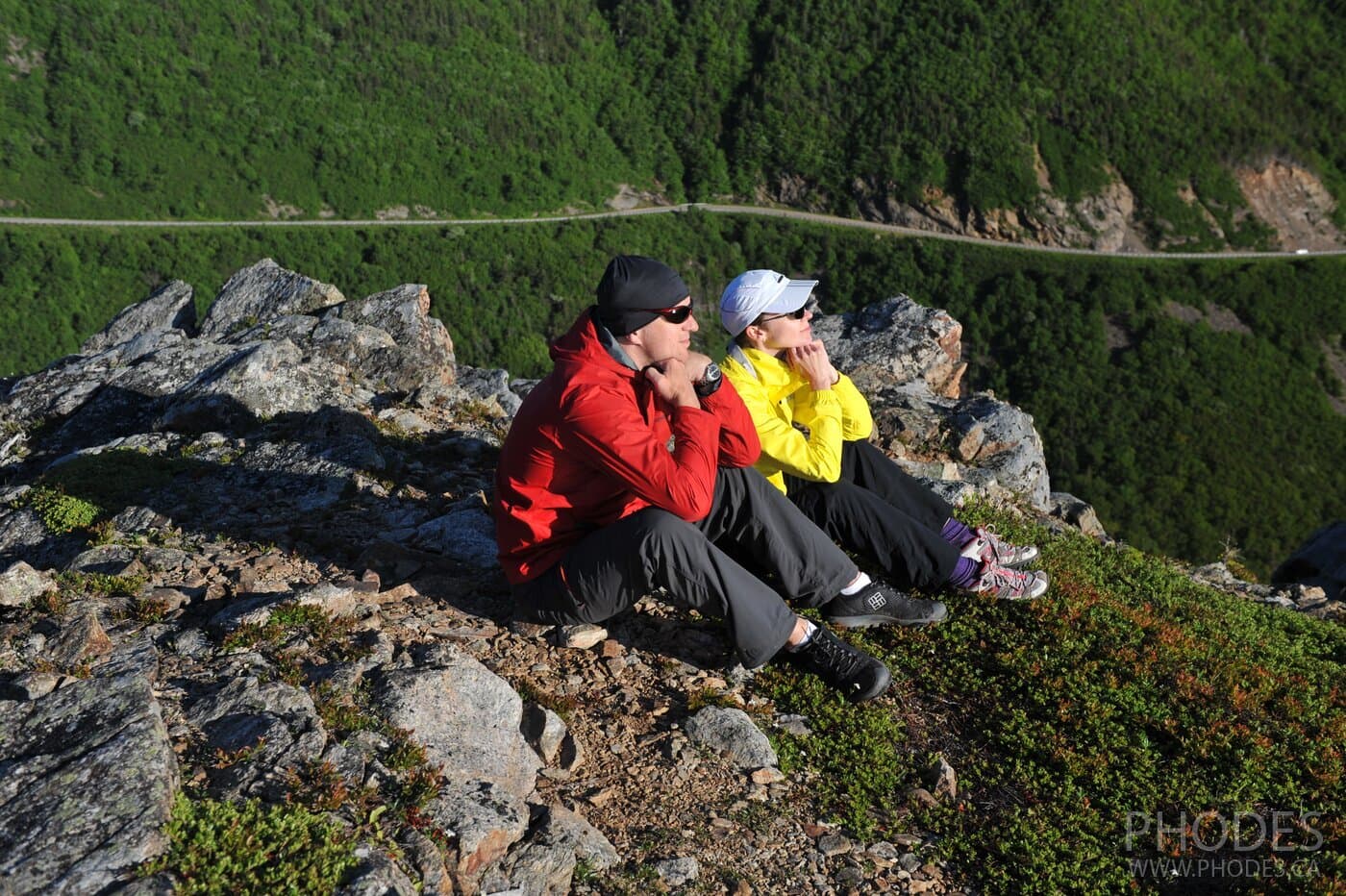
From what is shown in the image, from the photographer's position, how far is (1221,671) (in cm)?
753

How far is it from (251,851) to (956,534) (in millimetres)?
5662

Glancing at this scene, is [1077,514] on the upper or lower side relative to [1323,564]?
upper

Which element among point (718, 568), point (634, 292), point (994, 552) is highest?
point (634, 292)

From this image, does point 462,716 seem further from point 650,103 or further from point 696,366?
point 650,103

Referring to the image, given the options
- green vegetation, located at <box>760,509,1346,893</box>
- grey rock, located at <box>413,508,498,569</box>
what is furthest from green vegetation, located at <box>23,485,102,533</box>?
green vegetation, located at <box>760,509,1346,893</box>

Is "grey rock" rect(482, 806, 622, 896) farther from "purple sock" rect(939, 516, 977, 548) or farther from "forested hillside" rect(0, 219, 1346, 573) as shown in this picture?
"forested hillside" rect(0, 219, 1346, 573)

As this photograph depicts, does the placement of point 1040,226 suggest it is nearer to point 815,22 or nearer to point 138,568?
point 815,22

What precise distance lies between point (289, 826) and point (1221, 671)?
6.45 metres

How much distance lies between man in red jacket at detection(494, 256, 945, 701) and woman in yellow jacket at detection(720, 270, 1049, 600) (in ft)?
2.71

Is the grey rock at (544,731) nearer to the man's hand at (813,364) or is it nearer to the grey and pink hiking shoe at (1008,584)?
the man's hand at (813,364)

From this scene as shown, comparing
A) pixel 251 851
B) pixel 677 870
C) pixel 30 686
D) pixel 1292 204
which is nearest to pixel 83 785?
pixel 251 851

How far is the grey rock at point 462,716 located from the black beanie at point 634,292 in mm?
2188

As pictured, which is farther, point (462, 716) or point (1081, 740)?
point (1081, 740)

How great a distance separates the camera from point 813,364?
7617 millimetres
